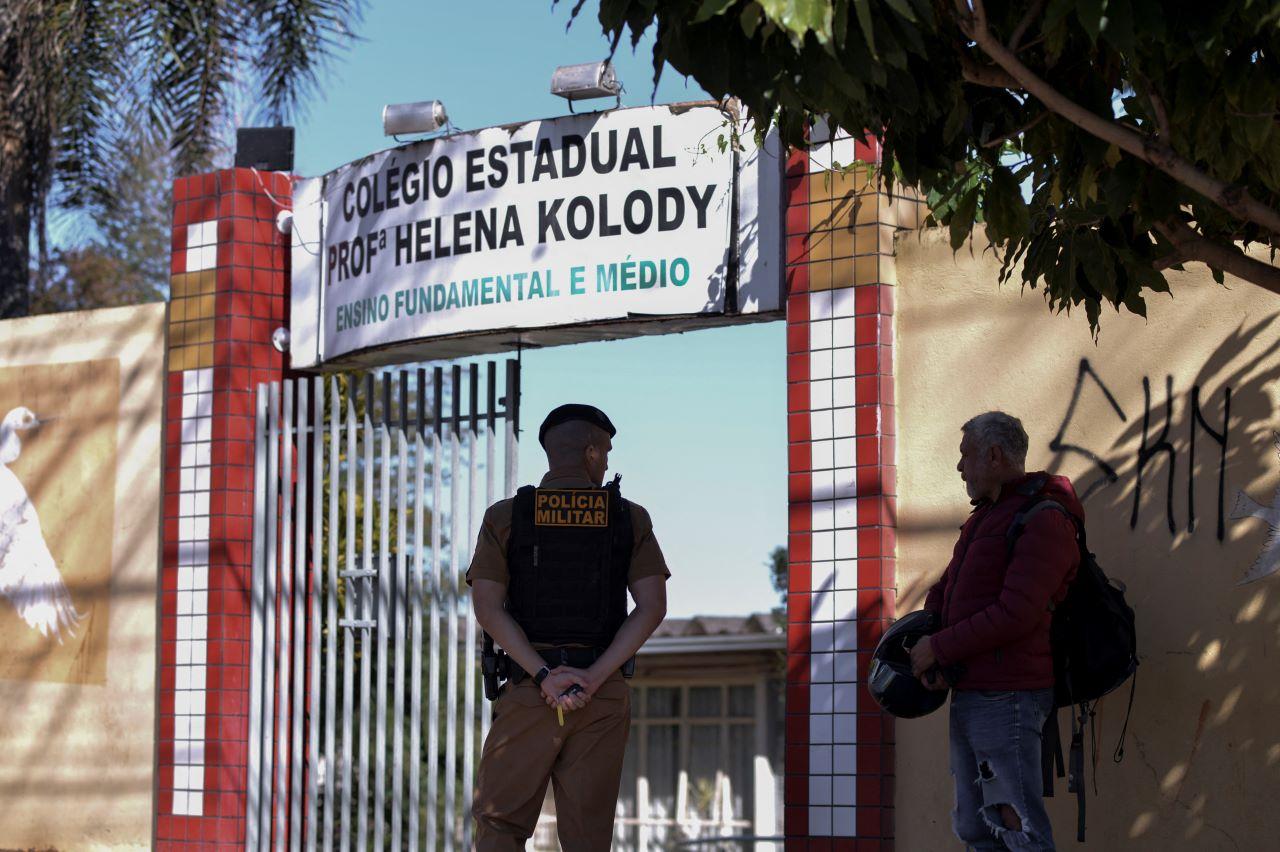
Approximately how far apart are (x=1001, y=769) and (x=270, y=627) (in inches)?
168

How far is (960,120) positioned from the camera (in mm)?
4270

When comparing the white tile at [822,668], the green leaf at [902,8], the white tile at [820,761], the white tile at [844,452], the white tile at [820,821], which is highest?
the green leaf at [902,8]

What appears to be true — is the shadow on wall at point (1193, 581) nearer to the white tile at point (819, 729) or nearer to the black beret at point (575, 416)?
the white tile at point (819, 729)

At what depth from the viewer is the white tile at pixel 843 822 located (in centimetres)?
678

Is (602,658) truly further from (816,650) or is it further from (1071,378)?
(1071,378)

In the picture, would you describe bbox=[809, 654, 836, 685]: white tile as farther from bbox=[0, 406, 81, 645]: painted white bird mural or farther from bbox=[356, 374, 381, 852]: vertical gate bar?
bbox=[0, 406, 81, 645]: painted white bird mural

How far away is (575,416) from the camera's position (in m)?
Result: 5.50

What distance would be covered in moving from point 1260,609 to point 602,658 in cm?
238

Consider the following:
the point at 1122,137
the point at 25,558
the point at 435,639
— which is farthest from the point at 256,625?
the point at 1122,137

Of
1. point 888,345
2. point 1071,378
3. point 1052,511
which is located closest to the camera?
point 1052,511

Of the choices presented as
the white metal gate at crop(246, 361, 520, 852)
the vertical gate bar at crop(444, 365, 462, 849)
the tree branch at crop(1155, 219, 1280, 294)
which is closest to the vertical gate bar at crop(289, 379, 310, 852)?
the white metal gate at crop(246, 361, 520, 852)

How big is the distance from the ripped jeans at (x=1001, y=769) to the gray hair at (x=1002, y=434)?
75 centimetres

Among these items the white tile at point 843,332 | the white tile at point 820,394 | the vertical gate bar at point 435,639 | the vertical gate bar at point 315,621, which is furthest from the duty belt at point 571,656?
the vertical gate bar at point 315,621

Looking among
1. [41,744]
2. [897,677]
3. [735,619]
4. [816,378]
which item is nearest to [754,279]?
[816,378]
